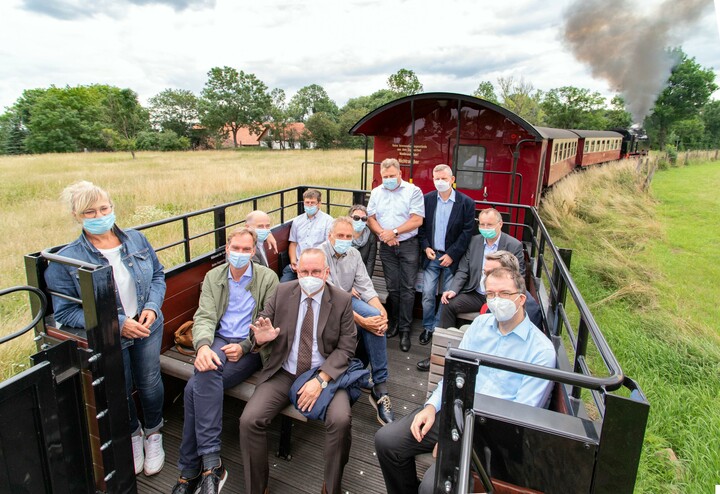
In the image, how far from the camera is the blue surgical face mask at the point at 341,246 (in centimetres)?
379

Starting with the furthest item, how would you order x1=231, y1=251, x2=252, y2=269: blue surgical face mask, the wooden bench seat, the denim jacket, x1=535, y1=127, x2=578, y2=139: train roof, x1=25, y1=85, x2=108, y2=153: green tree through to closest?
x1=25, y1=85, x2=108, y2=153: green tree
x1=535, y1=127, x2=578, y2=139: train roof
x1=231, y1=251, x2=252, y2=269: blue surgical face mask
the wooden bench seat
the denim jacket

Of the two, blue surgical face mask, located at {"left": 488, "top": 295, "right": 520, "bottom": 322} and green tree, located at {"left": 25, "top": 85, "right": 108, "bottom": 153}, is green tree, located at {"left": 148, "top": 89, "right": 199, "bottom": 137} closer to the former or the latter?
green tree, located at {"left": 25, "top": 85, "right": 108, "bottom": 153}

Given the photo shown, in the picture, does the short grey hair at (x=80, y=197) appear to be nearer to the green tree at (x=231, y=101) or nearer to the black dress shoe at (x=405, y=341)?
the black dress shoe at (x=405, y=341)

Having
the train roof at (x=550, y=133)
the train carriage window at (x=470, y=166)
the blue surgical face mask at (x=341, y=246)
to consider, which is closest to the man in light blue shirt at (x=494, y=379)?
the blue surgical face mask at (x=341, y=246)

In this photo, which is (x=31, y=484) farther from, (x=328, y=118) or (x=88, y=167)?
(x=328, y=118)

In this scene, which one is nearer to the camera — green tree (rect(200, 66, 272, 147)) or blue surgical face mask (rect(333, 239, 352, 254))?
blue surgical face mask (rect(333, 239, 352, 254))

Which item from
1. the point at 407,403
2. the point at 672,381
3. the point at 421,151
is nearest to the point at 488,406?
the point at 407,403

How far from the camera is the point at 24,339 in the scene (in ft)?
15.9

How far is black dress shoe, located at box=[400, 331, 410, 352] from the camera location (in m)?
4.68

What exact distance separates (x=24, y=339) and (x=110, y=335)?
11.6 ft

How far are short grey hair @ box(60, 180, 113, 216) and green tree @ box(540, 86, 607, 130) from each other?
3816 cm

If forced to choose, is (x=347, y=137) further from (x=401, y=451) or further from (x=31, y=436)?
(x=31, y=436)

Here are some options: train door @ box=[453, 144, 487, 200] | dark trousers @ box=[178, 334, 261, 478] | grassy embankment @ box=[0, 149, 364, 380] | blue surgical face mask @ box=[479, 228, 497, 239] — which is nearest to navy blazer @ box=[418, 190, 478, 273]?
blue surgical face mask @ box=[479, 228, 497, 239]

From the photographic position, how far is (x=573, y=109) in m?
35.1
